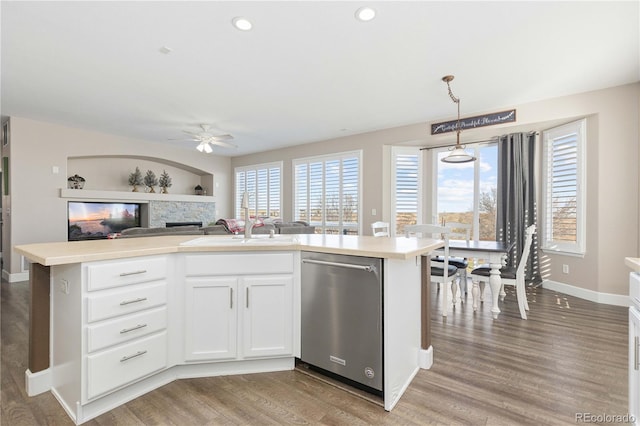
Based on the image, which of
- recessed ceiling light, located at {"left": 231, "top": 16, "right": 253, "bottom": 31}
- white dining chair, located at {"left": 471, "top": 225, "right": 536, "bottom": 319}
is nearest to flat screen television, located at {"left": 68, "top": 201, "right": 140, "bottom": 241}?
recessed ceiling light, located at {"left": 231, "top": 16, "right": 253, "bottom": 31}

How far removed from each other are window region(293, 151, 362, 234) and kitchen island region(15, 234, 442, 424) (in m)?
4.09

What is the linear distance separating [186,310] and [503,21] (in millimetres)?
3208

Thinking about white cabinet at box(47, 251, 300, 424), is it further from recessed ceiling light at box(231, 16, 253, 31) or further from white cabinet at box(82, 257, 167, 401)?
recessed ceiling light at box(231, 16, 253, 31)

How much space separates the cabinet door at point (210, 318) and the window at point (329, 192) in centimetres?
431

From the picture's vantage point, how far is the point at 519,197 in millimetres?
4754

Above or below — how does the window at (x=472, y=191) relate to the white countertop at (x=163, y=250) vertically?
above

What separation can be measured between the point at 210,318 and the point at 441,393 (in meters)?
1.55

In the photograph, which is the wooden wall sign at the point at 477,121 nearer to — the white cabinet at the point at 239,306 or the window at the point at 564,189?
the window at the point at 564,189

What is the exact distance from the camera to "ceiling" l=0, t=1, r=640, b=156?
2.37m

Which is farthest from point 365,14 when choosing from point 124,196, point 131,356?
point 124,196

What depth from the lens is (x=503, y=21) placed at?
2459mm

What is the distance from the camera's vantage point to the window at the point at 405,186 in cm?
580

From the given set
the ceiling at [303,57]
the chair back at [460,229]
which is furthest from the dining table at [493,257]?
the ceiling at [303,57]

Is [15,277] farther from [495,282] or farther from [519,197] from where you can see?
[519,197]
